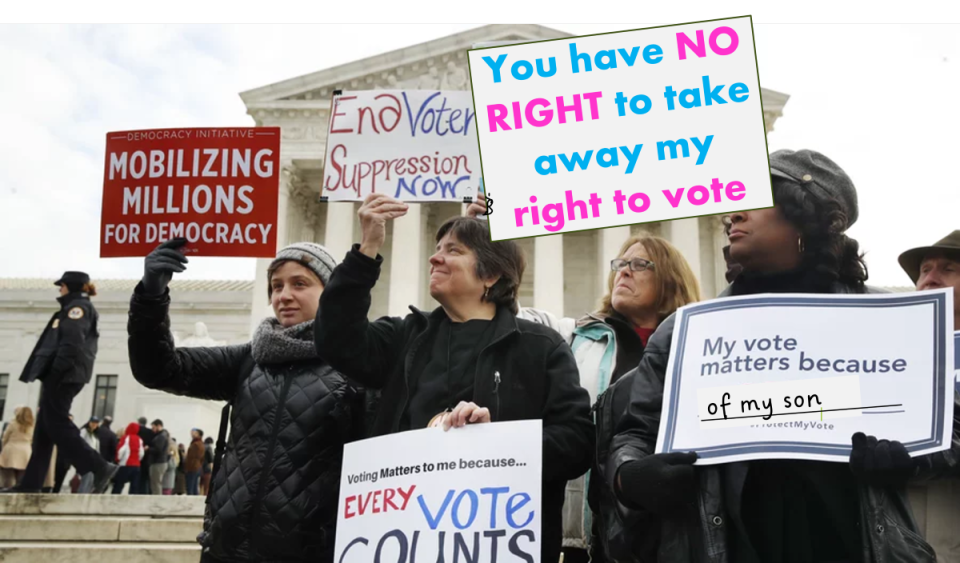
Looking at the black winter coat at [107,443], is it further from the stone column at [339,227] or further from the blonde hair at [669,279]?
the stone column at [339,227]

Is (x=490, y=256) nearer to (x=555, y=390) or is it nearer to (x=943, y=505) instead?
(x=555, y=390)

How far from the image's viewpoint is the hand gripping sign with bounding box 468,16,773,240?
10.7 feet

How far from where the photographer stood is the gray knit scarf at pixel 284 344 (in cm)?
369

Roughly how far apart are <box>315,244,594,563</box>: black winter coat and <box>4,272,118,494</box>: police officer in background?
18.2 feet

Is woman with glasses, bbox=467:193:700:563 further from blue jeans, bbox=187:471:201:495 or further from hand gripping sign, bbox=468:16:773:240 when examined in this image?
blue jeans, bbox=187:471:201:495

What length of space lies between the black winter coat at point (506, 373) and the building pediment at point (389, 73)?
104 ft

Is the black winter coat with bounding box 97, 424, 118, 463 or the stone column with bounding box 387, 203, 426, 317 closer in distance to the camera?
the black winter coat with bounding box 97, 424, 118, 463

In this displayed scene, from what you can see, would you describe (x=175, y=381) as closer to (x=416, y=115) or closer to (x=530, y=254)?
(x=416, y=115)

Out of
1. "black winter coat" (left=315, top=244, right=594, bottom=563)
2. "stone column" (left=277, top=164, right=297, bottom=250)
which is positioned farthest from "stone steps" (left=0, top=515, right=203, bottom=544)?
"stone column" (left=277, top=164, right=297, bottom=250)

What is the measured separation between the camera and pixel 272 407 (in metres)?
3.63

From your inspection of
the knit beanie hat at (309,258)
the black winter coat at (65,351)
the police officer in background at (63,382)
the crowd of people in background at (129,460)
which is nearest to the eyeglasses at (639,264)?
the knit beanie hat at (309,258)

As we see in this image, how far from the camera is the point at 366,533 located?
114 inches

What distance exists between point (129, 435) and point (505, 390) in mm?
12104

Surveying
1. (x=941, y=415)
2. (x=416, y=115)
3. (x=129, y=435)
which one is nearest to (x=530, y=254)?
(x=129, y=435)
